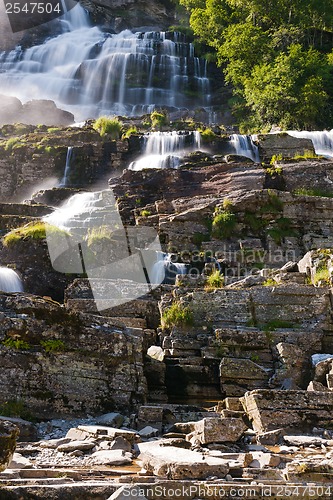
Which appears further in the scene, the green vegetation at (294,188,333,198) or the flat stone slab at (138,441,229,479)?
the green vegetation at (294,188,333,198)

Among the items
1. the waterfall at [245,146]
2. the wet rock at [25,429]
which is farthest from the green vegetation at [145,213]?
the wet rock at [25,429]

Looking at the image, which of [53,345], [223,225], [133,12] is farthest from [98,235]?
[133,12]

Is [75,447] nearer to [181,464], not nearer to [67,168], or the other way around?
[181,464]

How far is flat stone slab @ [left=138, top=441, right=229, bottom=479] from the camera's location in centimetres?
627

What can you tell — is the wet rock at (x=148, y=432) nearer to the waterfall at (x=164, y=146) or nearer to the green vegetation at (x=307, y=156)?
the green vegetation at (x=307, y=156)

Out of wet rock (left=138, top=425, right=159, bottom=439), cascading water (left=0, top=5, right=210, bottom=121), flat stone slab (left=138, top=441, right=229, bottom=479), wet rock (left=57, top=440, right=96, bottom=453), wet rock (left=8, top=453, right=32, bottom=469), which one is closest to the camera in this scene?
flat stone slab (left=138, top=441, right=229, bottom=479)

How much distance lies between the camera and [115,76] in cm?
4925

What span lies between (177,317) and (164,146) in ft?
60.1

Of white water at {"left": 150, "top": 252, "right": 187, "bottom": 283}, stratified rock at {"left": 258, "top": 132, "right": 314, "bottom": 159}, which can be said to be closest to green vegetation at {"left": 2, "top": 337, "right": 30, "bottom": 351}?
white water at {"left": 150, "top": 252, "right": 187, "bottom": 283}

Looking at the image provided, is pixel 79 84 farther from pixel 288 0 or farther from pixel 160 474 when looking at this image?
pixel 160 474

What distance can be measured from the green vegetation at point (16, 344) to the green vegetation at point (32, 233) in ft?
31.9

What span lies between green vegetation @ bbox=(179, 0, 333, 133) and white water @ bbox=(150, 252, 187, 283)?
21300 mm

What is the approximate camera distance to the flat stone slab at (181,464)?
20.6ft

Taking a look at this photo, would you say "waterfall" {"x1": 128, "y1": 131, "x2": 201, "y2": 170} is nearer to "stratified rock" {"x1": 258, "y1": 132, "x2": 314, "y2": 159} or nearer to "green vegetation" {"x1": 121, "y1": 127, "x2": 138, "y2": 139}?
"green vegetation" {"x1": 121, "y1": 127, "x2": 138, "y2": 139}
